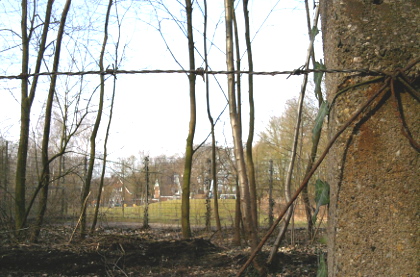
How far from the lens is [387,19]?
1.18 meters

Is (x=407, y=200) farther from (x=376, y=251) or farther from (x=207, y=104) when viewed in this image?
(x=207, y=104)

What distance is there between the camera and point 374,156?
3.76ft

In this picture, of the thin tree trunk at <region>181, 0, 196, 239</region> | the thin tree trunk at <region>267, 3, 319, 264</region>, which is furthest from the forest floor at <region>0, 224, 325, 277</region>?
the thin tree trunk at <region>181, 0, 196, 239</region>

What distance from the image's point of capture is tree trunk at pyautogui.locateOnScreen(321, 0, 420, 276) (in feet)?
3.64

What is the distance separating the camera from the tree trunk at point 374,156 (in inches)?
43.6

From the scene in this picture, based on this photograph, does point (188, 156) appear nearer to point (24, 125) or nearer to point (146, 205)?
point (24, 125)

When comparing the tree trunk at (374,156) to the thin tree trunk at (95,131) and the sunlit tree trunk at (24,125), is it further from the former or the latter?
the thin tree trunk at (95,131)

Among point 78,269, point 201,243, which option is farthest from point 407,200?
point 201,243

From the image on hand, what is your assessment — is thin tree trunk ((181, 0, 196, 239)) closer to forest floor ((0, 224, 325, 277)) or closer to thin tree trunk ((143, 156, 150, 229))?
forest floor ((0, 224, 325, 277))

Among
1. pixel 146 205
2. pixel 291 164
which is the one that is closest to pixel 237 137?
pixel 291 164

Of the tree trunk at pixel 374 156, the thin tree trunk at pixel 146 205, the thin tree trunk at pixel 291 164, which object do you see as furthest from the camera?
the thin tree trunk at pixel 146 205

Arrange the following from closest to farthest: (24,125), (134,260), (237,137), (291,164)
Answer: (237,137), (291,164), (134,260), (24,125)

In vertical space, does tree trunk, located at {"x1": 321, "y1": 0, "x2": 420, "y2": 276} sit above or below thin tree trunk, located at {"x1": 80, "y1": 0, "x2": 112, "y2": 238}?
below

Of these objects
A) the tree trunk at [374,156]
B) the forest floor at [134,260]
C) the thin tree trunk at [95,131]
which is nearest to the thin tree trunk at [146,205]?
the thin tree trunk at [95,131]
